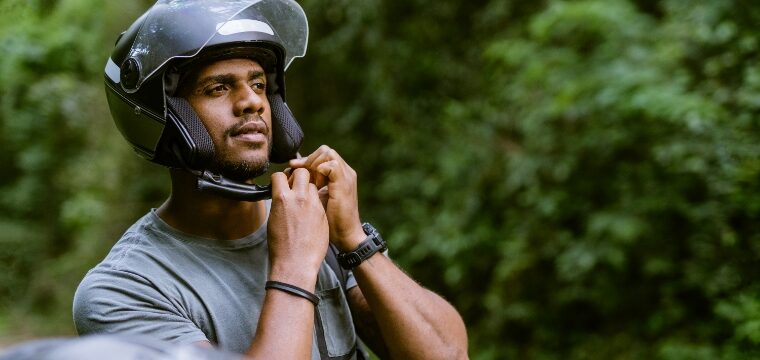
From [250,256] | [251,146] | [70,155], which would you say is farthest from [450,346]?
[70,155]

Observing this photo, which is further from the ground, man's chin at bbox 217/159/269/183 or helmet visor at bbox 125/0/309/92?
helmet visor at bbox 125/0/309/92

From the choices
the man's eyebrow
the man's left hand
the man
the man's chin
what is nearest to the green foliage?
the man

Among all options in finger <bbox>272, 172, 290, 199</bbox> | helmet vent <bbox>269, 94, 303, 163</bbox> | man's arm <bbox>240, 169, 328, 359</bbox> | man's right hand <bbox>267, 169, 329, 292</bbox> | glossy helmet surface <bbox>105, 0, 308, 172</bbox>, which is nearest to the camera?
man's arm <bbox>240, 169, 328, 359</bbox>

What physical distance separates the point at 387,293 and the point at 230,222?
52 centimetres

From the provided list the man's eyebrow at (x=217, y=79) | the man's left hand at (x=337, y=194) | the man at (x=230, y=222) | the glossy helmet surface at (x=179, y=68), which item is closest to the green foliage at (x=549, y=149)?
the glossy helmet surface at (x=179, y=68)

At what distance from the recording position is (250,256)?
2.45m

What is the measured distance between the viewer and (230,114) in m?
2.42

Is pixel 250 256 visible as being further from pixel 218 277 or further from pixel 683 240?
pixel 683 240

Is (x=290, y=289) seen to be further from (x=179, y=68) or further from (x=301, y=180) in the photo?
(x=179, y=68)

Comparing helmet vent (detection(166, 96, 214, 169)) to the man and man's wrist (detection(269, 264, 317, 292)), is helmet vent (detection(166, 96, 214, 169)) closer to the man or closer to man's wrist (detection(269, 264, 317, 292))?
the man

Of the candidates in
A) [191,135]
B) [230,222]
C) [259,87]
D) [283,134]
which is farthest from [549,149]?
[191,135]

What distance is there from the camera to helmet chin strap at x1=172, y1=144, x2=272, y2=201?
237 centimetres

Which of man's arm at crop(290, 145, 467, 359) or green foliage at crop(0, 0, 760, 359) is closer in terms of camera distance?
man's arm at crop(290, 145, 467, 359)

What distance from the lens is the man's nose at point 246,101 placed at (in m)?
2.41
